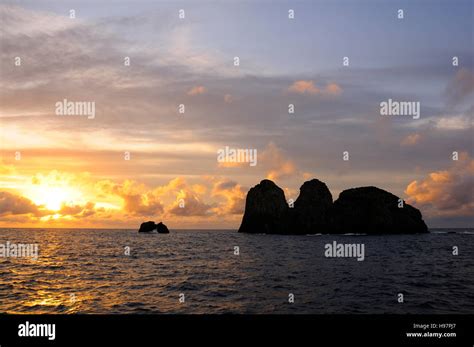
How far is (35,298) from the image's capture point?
28.5 metres

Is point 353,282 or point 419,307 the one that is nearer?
point 419,307

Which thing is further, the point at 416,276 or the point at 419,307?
the point at 416,276

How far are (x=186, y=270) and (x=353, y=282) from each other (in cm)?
1848
